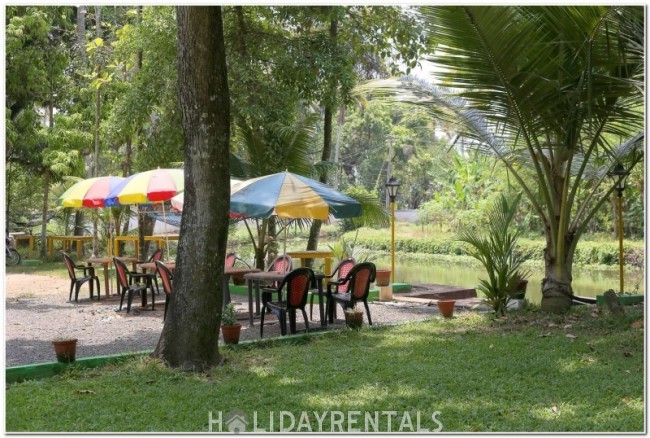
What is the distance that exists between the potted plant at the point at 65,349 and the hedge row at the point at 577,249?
47.5 ft

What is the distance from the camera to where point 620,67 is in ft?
27.8

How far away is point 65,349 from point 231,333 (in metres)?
1.59

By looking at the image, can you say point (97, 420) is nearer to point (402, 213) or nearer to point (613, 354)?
point (613, 354)

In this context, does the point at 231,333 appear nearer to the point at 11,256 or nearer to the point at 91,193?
the point at 91,193

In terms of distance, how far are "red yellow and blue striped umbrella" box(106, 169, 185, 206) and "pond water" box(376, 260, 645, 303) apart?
285 inches

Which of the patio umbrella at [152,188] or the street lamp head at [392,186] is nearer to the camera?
the patio umbrella at [152,188]

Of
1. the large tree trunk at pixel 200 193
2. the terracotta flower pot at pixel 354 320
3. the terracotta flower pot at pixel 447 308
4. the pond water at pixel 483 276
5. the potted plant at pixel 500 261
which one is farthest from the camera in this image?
the pond water at pixel 483 276

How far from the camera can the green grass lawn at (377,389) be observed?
4941mm

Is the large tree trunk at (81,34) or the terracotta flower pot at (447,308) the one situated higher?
the large tree trunk at (81,34)

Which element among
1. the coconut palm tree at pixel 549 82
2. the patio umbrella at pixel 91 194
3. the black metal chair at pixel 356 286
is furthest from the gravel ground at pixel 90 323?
the coconut palm tree at pixel 549 82

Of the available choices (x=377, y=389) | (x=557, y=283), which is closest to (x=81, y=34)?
(x=557, y=283)

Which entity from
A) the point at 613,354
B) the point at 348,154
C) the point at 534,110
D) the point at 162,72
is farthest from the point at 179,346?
the point at 348,154

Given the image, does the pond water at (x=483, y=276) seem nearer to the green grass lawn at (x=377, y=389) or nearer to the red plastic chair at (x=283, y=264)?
the red plastic chair at (x=283, y=264)

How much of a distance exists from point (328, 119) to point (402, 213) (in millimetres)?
29264
